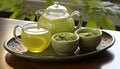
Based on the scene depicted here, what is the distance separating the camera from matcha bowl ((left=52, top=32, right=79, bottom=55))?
0.85 m

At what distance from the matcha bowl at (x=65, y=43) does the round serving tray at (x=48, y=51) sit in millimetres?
18

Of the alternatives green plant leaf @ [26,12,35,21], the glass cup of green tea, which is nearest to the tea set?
the glass cup of green tea

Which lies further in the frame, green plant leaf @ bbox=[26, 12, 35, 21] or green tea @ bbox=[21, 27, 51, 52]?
green plant leaf @ bbox=[26, 12, 35, 21]

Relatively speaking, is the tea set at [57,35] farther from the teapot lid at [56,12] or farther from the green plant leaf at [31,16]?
the green plant leaf at [31,16]

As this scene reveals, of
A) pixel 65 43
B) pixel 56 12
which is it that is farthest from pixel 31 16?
pixel 65 43

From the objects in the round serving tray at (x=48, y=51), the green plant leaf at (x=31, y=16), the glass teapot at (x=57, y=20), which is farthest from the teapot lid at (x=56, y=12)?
the green plant leaf at (x=31, y=16)

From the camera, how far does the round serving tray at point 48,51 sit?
0.85m

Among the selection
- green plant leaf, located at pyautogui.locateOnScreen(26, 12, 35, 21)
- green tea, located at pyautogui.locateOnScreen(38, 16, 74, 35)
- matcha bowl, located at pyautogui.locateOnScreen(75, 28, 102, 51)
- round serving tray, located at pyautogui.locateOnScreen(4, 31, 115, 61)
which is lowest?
green plant leaf, located at pyautogui.locateOnScreen(26, 12, 35, 21)

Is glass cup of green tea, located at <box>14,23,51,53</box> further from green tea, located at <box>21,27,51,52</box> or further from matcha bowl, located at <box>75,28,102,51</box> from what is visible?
matcha bowl, located at <box>75,28,102,51</box>

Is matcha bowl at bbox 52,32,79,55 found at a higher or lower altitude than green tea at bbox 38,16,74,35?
lower

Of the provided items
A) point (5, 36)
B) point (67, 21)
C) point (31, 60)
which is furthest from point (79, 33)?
point (5, 36)

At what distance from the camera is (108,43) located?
0.97 meters

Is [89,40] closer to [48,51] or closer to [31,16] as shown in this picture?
[48,51]

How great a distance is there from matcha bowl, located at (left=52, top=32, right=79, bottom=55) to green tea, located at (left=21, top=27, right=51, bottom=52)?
1.1 inches
